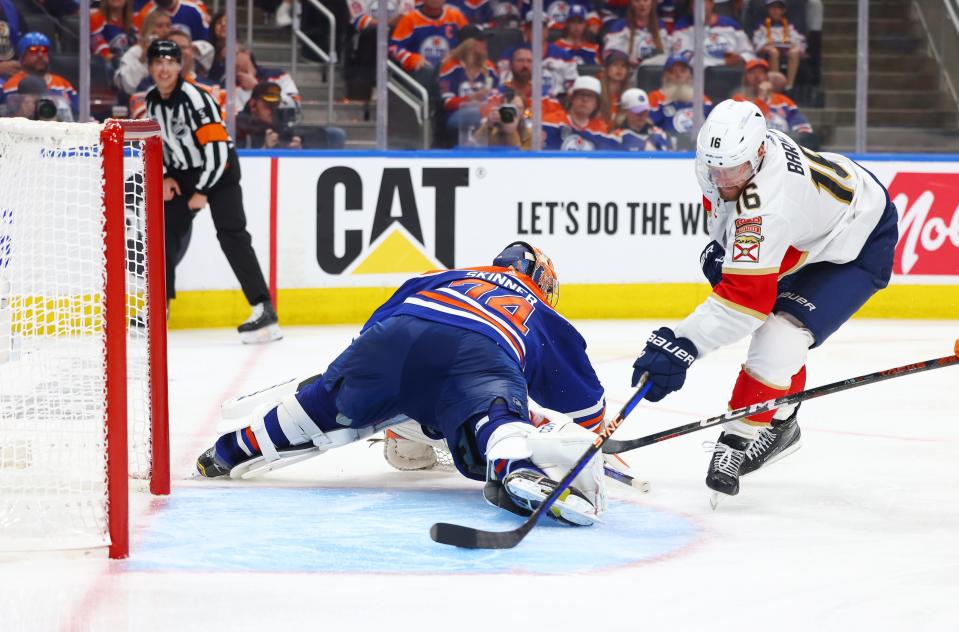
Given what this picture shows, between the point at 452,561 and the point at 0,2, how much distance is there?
4464 millimetres

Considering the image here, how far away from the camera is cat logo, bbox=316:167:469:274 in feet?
21.6

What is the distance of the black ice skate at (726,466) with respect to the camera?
10.5ft

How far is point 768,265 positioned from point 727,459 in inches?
20.2

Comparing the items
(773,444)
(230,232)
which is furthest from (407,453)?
(230,232)

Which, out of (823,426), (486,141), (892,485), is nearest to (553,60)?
(486,141)

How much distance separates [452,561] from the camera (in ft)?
8.86

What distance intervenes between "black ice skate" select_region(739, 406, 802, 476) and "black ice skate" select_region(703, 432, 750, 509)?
104mm

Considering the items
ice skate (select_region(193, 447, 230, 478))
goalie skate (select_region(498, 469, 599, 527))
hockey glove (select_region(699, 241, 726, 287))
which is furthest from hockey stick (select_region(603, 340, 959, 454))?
ice skate (select_region(193, 447, 230, 478))

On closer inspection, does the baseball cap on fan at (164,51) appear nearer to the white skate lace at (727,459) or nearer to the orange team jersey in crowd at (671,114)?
the orange team jersey in crowd at (671,114)

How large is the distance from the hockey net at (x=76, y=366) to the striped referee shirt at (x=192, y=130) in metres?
2.29

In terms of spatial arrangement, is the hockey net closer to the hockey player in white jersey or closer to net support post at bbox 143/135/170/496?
net support post at bbox 143/135/170/496

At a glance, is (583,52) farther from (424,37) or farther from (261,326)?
(261,326)

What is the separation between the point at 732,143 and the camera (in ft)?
9.87

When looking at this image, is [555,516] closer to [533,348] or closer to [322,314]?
[533,348]
